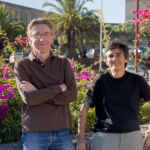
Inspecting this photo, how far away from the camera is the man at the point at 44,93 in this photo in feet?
7.31

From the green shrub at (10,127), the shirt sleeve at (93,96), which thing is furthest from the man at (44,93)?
the green shrub at (10,127)

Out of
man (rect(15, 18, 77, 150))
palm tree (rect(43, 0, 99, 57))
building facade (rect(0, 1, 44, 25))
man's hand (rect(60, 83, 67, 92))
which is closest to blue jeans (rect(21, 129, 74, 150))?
man (rect(15, 18, 77, 150))

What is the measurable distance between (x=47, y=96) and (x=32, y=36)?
59 cm

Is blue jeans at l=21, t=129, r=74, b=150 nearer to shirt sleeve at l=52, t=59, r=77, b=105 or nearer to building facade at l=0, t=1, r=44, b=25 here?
shirt sleeve at l=52, t=59, r=77, b=105

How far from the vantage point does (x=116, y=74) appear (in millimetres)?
2490

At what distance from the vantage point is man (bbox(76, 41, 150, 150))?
2.36m

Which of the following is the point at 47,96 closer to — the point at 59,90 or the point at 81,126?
the point at 59,90

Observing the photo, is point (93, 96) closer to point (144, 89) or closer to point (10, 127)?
point (144, 89)

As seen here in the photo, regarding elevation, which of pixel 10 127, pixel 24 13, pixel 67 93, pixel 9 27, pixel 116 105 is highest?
pixel 24 13

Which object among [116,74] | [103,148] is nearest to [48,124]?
[103,148]

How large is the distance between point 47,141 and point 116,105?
0.70m

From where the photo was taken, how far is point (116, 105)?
7.84 ft

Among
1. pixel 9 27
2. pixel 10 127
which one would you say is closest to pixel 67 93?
pixel 10 127

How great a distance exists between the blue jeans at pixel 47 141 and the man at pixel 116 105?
0.19 meters
